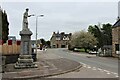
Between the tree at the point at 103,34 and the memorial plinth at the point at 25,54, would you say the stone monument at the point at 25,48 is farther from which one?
the tree at the point at 103,34

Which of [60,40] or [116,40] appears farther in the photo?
[60,40]

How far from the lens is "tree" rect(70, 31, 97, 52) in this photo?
90.7m

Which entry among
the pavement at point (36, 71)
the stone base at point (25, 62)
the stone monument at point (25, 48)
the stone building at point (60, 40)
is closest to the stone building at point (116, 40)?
the pavement at point (36, 71)

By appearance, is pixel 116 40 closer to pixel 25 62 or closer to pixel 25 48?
pixel 25 48

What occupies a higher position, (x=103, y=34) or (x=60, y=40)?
(x=103, y=34)

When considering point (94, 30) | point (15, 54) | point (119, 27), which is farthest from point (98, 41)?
point (15, 54)

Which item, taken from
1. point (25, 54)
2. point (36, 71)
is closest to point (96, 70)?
point (36, 71)

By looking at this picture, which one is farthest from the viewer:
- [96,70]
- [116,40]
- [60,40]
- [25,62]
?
[60,40]

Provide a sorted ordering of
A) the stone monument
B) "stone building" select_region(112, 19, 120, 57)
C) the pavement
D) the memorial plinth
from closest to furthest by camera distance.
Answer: the pavement
the memorial plinth
the stone monument
"stone building" select_region(112, 19, 120, 57)

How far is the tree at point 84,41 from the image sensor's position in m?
90.7

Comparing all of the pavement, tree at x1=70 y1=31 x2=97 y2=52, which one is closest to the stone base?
the pavement

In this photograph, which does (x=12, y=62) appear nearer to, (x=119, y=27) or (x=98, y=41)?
(x=119, y=27)

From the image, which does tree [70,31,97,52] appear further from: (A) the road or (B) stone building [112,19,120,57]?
(A) the road

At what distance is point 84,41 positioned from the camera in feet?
299
